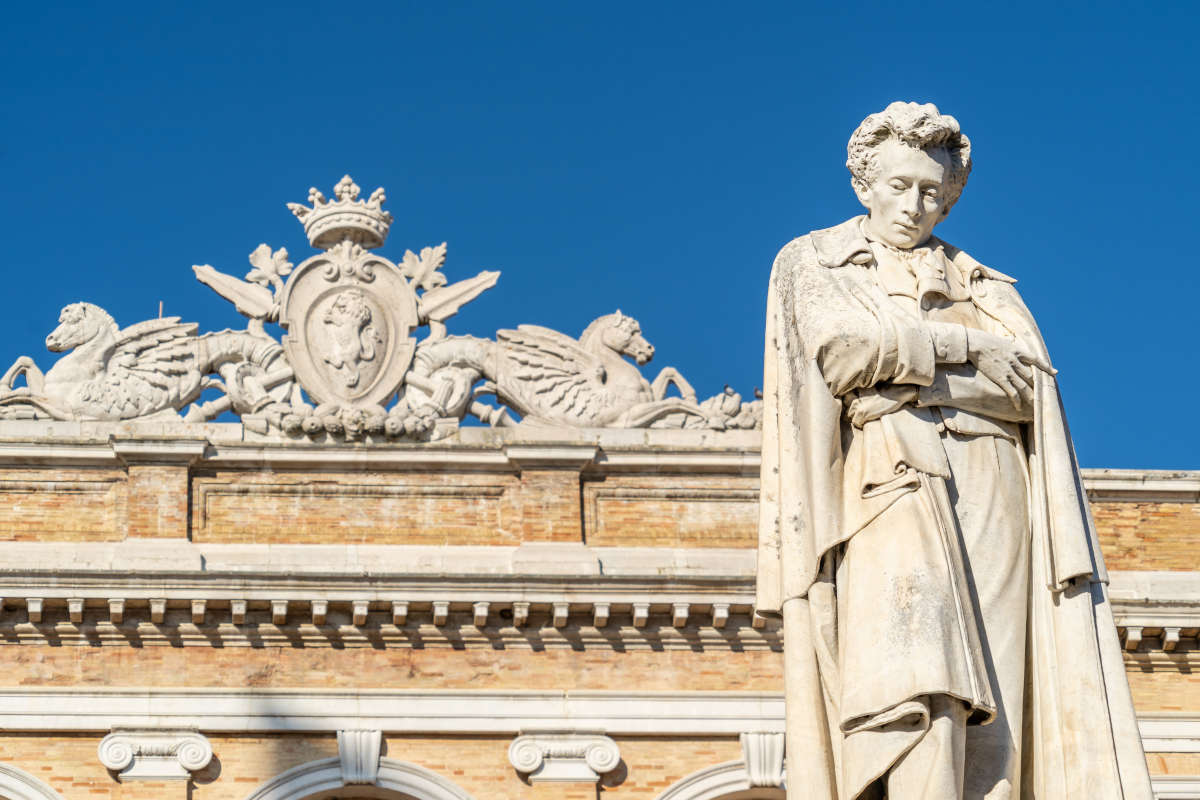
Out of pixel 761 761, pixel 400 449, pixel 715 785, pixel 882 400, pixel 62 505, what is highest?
pixel 400 449

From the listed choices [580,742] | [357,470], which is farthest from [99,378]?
[580,742]

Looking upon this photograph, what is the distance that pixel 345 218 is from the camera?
893 inches

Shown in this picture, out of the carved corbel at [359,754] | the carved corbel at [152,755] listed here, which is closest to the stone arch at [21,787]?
the carved corbel at [152,755]

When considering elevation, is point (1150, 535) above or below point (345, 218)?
below

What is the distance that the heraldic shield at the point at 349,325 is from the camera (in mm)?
22016

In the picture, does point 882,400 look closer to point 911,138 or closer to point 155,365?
point 911,138

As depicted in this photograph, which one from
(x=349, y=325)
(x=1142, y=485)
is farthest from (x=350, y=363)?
(x=1142, y=485)

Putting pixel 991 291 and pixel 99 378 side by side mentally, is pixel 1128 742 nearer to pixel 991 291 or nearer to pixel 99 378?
pixel 991 291

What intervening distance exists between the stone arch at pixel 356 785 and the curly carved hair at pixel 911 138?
50.8 feet

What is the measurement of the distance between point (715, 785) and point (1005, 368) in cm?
1594

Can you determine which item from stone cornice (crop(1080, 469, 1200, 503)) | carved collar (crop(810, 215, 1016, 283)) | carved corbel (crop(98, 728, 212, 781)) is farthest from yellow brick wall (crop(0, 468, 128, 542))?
carved collar (crop(810, 215, 1016, 283))

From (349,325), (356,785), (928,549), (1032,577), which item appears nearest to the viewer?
(928,549)

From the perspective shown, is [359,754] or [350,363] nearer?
[359,754]

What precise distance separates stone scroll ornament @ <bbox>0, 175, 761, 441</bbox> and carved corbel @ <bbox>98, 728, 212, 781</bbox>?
9.81 feet
